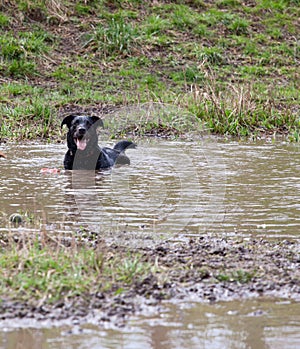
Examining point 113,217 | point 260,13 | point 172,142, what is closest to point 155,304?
point 113,217

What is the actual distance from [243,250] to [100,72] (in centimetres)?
1329

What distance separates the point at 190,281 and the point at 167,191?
3.90 meters

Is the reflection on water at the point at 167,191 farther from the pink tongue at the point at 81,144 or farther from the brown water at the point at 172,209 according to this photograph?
the pink tongue at the point at 81,144

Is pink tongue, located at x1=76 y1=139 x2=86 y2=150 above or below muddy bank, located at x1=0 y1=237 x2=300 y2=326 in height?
above

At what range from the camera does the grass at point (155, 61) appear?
47.4ft

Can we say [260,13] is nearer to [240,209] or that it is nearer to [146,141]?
[146,141]

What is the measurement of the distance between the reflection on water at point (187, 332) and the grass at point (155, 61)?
8.95 meters

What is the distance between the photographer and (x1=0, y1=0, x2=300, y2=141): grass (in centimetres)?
1445

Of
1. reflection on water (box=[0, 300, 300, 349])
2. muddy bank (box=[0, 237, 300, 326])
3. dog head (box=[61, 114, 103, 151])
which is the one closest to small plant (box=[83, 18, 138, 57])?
dog head (box=[61, 114, 103, 151])

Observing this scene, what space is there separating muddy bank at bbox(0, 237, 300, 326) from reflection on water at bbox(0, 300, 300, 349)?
15 centimetres

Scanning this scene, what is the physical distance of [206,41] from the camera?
21.1 meters

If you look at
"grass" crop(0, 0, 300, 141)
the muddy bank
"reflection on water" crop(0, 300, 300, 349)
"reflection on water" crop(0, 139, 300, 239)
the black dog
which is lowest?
"reflection on water" crop(0, 300, 300, 349)

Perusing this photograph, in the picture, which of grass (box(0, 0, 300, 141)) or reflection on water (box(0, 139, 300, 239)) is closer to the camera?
reflection on water (box(0, 139, 300, 239))

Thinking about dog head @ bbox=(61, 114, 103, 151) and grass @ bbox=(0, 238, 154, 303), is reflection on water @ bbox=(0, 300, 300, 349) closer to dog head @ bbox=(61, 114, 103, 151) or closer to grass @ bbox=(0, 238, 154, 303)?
grass @ bbox=(0, 238, 154, 303)
